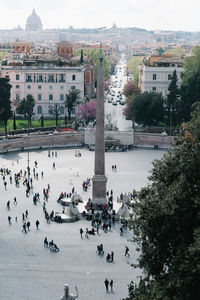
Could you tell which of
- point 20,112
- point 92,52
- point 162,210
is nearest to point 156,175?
point 162,210

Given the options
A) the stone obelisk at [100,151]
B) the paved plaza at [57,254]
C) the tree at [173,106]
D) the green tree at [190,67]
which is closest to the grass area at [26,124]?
the tree at [173,106]

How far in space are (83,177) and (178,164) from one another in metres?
26.6

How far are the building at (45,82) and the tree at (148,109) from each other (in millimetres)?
11733

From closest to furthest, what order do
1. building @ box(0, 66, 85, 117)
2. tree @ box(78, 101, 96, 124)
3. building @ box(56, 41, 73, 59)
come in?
tree @ box(78, 101, 96, 124)
building @ box(0, 66, 85, 117)
building @ box(56, 41, 73, 59)

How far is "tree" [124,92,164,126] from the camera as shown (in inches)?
2734

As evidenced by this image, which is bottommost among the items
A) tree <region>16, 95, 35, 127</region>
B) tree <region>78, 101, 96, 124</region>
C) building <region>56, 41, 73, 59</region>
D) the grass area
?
the grass area

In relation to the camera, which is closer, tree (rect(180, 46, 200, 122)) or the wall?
the wall

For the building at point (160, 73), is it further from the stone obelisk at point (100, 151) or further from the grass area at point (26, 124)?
the stone obelisk at point (100, 151)

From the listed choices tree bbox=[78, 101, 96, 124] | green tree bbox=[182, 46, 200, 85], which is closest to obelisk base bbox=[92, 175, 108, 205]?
green tree bbox=[182, 46, 200, 85]

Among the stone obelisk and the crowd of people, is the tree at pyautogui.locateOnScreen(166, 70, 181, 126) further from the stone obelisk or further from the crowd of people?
the stone obelisk

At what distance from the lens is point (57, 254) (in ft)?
104

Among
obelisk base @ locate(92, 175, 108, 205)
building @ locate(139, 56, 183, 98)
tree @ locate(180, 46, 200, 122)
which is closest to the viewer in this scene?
obelisk base @ locate(92, 175, 108, 205)

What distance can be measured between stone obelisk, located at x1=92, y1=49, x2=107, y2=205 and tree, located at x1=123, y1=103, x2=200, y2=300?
50.4 feet

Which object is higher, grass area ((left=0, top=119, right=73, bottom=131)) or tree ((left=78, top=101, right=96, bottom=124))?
tree ((left=78, top=101, right=96, bottom=124))
